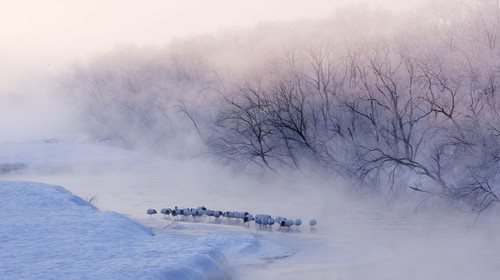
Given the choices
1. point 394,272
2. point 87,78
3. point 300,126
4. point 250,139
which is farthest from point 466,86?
point 87,78

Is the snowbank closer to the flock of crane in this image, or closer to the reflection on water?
the reflection on water

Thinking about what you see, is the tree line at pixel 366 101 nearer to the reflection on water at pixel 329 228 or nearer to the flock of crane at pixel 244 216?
the reflection on water at pixel 329 228

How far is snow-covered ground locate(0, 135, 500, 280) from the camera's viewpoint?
981 cm

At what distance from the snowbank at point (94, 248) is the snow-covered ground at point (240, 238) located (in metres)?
0.02

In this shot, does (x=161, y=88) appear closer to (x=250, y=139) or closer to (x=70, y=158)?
(x=70, y=158)

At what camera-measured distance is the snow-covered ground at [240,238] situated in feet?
32.2

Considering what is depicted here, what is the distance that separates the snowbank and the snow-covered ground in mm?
20

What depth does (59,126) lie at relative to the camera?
52.5 metres

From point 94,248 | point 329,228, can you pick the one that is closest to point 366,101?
point 329,228

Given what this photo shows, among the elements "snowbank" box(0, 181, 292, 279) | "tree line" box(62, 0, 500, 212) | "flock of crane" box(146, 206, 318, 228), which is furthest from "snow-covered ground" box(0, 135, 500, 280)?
"tree line" box(62, 0, 500, 212)

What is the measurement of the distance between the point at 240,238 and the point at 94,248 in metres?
3.72

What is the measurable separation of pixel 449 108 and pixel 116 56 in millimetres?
32666

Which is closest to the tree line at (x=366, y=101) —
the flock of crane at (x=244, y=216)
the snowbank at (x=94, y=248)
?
the flock of crane at (x=244, y=216)

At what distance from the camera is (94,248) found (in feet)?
34.6
